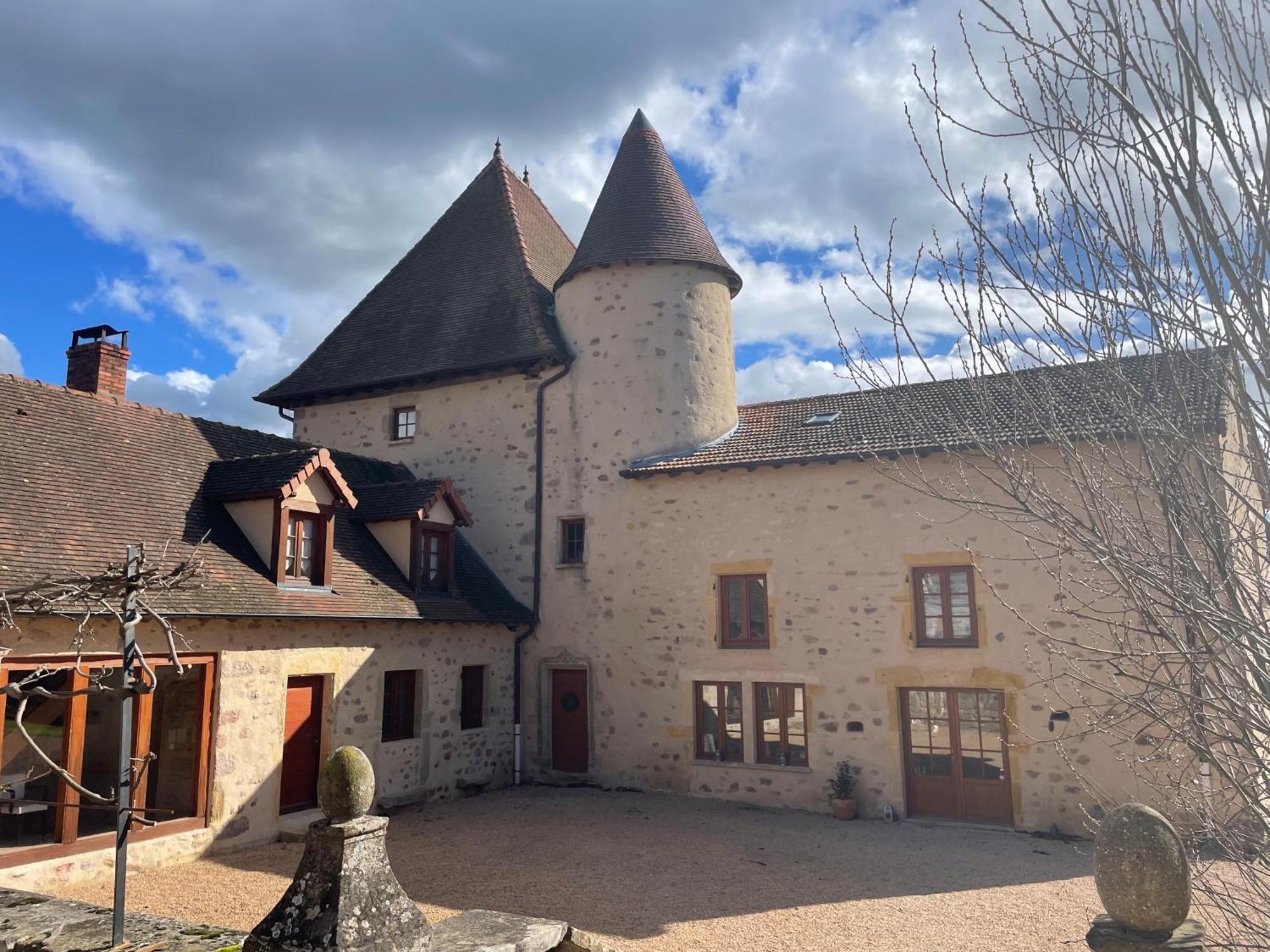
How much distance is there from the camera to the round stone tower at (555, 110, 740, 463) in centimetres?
1432

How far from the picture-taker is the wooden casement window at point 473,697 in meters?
A: 13.3

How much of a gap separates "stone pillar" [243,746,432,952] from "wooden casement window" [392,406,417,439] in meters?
13.1

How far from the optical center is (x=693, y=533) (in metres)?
13.4

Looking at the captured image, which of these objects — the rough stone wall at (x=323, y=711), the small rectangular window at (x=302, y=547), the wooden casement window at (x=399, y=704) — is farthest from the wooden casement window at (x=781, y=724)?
the small rectangular window at (x=302, y=547)

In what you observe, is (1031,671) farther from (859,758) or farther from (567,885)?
(567,885)

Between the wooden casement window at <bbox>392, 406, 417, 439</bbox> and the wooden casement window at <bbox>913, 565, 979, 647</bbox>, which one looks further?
the wooden casement window at <bbox>392, 406, 417, 439</bbox>

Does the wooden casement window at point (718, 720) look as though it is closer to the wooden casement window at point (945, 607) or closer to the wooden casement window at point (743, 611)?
the wooden casement window at point (743, 611)

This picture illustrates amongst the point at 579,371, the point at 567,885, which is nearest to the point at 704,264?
the point at 579,371

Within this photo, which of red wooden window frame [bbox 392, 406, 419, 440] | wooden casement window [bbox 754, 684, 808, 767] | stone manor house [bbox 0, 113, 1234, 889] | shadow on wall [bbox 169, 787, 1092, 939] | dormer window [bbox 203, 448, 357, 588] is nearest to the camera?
shadow on wall [bbox 169, 787, 1092, 939]

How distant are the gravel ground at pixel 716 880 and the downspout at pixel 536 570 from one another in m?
2.31

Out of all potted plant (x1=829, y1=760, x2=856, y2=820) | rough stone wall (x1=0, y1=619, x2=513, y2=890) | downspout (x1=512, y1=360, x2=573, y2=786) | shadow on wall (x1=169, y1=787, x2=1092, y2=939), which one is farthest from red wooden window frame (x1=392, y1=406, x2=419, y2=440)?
potted plant (x1=829, y1=760, x2=856, y2=820)

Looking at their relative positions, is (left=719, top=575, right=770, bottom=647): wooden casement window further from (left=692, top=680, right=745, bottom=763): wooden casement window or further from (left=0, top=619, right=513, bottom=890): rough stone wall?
(left=0, top=619, right=513, bottom=890): rough stone wall

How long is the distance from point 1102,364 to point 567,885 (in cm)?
715

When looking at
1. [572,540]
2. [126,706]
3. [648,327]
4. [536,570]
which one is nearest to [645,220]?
[648,327]
